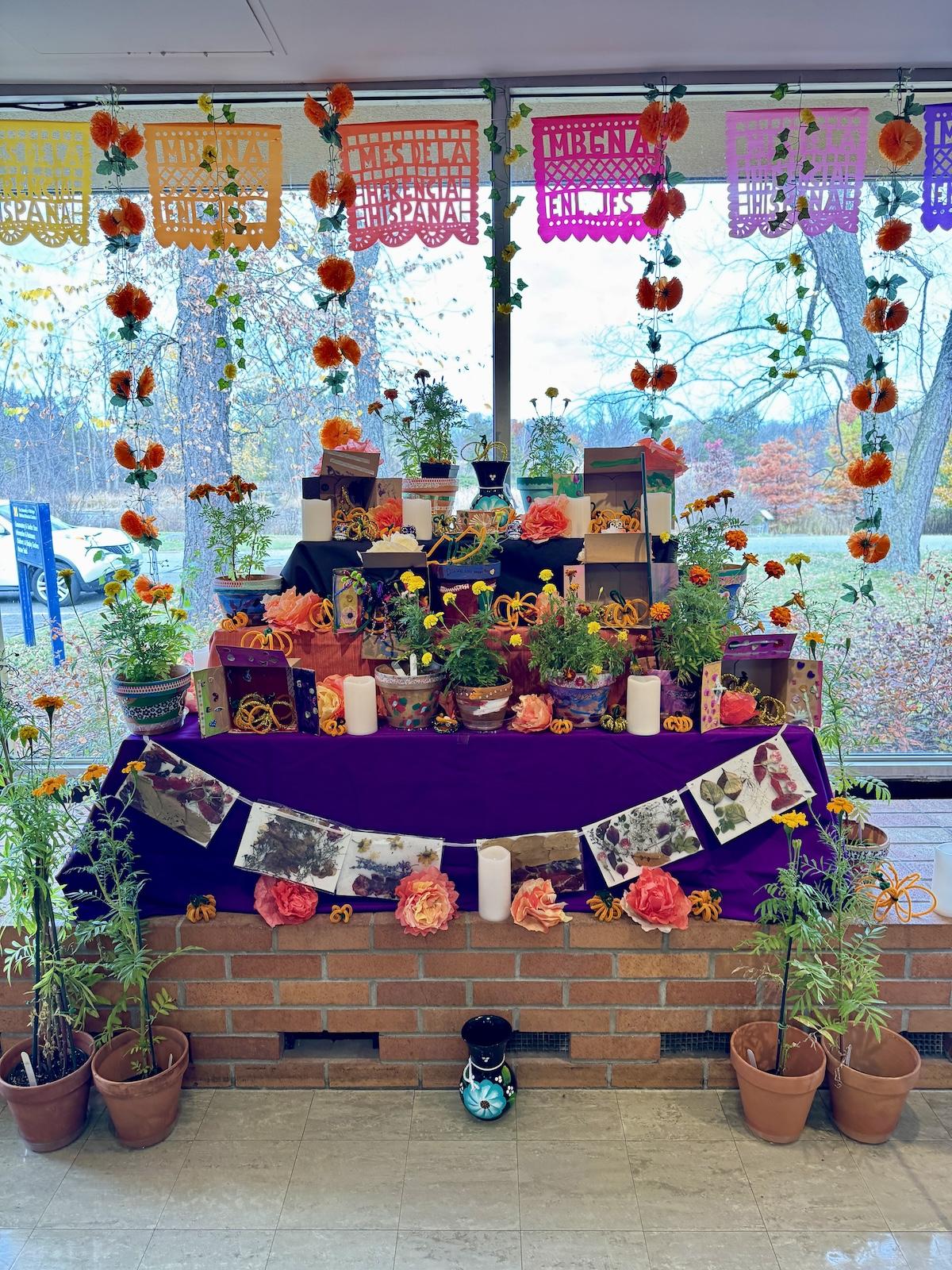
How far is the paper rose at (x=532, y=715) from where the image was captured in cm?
215

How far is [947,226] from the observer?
104 inches

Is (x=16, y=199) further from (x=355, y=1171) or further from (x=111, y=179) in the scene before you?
(x=355, y=1171)

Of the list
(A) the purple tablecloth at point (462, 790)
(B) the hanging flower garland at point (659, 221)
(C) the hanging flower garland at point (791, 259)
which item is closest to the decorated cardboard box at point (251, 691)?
(A) the purple tablecloth at point (462, 790)

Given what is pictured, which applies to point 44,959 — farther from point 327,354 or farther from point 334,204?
point 334,204

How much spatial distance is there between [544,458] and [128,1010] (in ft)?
6.26

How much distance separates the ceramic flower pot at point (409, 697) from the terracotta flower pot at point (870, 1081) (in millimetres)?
1229

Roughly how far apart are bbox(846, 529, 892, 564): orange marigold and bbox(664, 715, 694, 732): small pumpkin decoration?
844 mm

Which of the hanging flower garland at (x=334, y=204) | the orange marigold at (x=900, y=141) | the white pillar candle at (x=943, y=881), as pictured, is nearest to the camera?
the white pillar candle at (x=943, y=881)

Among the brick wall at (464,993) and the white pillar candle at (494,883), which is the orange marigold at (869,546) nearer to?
the brick wall at (464,993)

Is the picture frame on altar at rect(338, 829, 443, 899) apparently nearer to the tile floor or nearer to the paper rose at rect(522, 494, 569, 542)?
the tile floor

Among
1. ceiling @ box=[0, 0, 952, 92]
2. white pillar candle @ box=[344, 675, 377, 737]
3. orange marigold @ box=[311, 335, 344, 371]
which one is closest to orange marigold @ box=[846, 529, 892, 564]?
ceiling @ box=[0, 0, 952, 92]

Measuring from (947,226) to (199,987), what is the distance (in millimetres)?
3028

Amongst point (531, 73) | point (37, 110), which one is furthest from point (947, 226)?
point (37, 110)

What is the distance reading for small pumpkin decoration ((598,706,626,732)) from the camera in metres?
2.15
